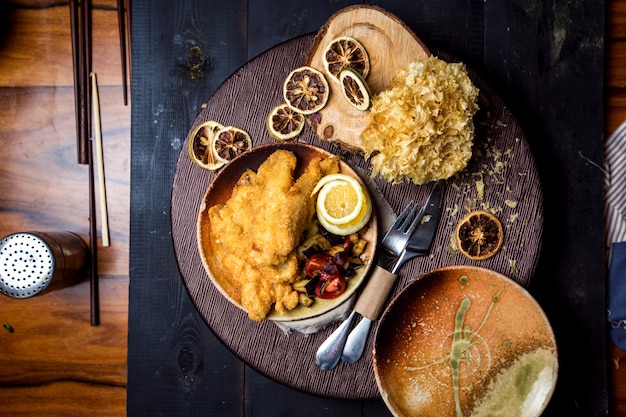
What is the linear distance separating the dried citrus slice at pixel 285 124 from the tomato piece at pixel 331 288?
85cm

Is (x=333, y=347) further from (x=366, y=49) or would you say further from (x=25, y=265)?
(x=25, y=265)

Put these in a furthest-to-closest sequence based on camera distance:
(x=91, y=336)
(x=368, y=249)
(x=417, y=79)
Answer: (x=91, y=336) → (x=368, y=249) → (x=417, y=79)

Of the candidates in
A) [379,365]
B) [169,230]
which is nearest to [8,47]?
[169,230]

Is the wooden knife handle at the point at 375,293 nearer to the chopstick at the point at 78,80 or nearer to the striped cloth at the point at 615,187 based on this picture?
the striped cloth at the point at 615,187

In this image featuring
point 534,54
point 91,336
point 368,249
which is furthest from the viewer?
point 91,336

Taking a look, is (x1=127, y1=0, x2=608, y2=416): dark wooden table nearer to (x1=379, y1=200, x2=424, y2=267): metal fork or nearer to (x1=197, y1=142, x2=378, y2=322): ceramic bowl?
(x1=197, y1=142, x2=378, y2=322): ceramic bowl

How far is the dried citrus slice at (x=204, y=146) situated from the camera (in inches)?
128

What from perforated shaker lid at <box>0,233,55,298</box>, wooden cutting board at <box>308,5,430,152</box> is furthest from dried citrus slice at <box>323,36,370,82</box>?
perforated shaker lid at <box>0,233,55,298</box>

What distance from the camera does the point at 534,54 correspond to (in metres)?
3.42

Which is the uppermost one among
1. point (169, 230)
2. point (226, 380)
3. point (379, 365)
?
point (169, 230)

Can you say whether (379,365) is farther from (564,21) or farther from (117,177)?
(564,21)

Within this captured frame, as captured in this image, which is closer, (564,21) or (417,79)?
(417,79)

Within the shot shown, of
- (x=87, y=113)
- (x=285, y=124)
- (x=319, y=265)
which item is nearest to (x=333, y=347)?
(x=319, y=265)

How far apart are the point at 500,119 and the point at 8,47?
3.17m
